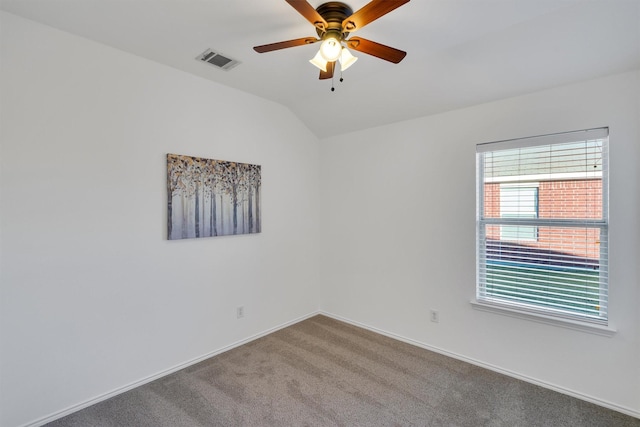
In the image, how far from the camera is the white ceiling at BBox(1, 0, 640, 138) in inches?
70.6

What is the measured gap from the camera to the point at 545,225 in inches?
95.5

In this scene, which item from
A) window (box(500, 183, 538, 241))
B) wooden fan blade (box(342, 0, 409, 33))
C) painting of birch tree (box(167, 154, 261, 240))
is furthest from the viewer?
painting of birch tree (box(167, 154, 261, 240))

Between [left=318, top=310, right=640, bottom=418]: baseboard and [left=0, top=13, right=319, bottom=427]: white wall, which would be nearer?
[left=0, top=13, right=319, bottom=427]: white wall

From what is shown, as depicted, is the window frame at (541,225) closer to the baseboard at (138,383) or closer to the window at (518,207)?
the window at (518,207)

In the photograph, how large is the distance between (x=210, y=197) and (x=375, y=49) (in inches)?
75.7

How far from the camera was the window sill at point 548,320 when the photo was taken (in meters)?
2.14

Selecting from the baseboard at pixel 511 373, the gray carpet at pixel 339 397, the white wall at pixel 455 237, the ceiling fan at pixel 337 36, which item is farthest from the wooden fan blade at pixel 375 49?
the baseboard at pixel 511 373

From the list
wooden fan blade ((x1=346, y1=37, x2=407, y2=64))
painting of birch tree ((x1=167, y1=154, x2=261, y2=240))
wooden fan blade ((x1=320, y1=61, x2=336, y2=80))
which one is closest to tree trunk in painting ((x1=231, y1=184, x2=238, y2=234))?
painting of birch tree ((x1=167, y1=154, x2=261, y2=240))

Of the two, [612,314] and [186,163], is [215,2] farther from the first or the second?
[612,314]

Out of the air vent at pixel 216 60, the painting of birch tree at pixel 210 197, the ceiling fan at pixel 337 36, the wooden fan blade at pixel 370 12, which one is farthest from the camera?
the painting of birch tree at pixel 210 197

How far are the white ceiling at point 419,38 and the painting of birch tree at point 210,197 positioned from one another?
85cm

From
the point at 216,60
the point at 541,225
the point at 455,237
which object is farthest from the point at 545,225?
the point at 216,60

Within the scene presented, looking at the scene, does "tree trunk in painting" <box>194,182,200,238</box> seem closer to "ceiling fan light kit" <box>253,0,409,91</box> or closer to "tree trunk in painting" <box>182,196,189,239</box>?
"tree trunk in painting" <box>182,196,189,239</box>

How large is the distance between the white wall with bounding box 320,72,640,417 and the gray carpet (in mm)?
229
